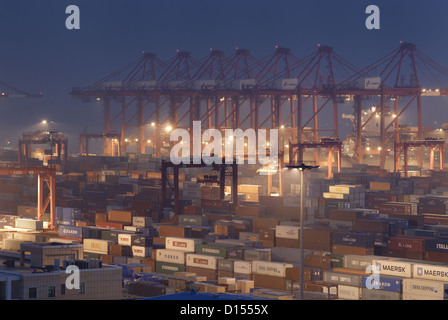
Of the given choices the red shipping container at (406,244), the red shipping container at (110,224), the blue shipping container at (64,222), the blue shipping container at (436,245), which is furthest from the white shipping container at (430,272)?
the blue shipping container at (64,222)

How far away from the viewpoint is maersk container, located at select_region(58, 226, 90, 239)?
Answer: 38.3 meters

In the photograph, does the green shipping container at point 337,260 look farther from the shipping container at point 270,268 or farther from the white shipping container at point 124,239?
the white shipping container at point 124,239

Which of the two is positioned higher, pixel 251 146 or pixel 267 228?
pixel 251 146

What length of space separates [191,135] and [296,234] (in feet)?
240

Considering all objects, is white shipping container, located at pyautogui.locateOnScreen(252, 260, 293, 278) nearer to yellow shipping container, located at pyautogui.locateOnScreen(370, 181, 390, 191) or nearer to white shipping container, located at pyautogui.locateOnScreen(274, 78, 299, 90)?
yellow shipping container, located at pyautogui.locateOnScreen(370, 181, 390, 191)

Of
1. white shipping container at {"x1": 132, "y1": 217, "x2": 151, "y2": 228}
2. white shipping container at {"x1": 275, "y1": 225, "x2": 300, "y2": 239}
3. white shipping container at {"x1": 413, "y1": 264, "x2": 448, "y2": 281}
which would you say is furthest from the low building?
white shipping container at {"x1": 132, "y1": 217, "x2": 151, "y2": 228}

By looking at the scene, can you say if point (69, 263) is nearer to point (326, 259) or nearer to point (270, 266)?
point (270, 266)

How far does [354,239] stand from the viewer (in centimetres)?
3341

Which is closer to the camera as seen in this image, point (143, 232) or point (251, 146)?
point (143, 232)

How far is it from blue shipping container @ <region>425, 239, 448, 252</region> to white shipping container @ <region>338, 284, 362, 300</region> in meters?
6.87

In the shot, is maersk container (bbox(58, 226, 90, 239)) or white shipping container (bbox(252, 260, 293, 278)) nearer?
white shipping container (bbox(252, 260, 293, 278))

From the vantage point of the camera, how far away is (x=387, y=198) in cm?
5334

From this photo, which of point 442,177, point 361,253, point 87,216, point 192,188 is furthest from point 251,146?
point 361,253

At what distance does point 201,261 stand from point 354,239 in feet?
23.6
